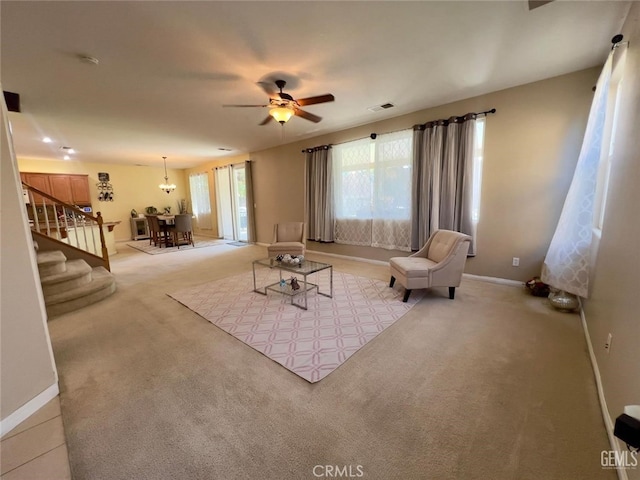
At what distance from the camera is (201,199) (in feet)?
30.5

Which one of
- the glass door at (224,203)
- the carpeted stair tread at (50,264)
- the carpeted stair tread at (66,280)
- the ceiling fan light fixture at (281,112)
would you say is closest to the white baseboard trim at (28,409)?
the carpeted stair tread at (66,280)

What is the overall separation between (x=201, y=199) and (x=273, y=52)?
7.91m

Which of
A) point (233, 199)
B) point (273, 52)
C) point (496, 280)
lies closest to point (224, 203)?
point (233, 199)

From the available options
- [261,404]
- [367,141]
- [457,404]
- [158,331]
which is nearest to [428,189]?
[367,141]

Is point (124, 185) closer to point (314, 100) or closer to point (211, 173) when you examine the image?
point (211, 173)

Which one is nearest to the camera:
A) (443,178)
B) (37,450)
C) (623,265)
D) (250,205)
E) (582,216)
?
(37,450)

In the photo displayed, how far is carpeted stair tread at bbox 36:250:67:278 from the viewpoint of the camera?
3.16 m

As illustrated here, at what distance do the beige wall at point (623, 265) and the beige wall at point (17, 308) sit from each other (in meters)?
3.06

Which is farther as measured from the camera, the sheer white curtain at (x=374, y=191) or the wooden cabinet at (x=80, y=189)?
the wooden cabinet at (x=80, y=189)

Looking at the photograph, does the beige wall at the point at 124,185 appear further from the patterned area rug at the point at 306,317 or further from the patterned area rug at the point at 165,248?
the patterned area rug at the point at 306,317

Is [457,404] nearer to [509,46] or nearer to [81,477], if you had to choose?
[81,477]

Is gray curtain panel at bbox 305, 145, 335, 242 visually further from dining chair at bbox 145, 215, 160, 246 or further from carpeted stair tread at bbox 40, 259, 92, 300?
dining chair at bbox 145, 215, 160, 246

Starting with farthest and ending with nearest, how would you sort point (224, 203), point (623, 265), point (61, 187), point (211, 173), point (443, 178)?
1. point (211, 173)
2. point (224, 203)
3. point (61, 187)
4. point (443, 178)
5. point (623, 265)

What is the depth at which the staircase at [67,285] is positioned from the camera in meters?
3.02
